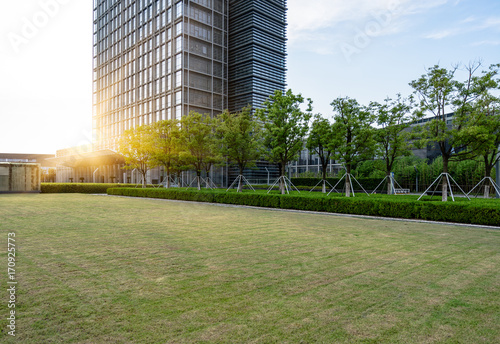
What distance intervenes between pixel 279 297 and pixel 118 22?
3186 inches

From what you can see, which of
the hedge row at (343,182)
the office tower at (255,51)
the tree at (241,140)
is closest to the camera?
the tree at (241,140)

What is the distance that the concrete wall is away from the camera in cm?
3844

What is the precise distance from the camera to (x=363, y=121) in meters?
23.4

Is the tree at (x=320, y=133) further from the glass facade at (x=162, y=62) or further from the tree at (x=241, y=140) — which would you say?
the glass facade at (x=162, y=62)

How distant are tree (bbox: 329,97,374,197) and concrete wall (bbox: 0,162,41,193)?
35.1 m

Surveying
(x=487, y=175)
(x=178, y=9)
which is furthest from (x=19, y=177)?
(x=487, y=175)

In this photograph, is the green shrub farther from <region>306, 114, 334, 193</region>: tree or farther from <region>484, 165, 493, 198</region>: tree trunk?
<region>484, 165, 493, 198</region>: tree trunk

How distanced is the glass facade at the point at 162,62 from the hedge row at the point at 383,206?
38125 mm

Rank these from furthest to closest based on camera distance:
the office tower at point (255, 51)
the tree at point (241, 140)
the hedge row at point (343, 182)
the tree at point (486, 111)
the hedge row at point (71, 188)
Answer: the office tower at point (255, 51) < the hedge row at point (71, 188) < the hedge row at point (343, 182) < the tree at point (241, 140) < the tree at point (486, 111)

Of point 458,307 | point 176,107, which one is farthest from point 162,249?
point 176,107

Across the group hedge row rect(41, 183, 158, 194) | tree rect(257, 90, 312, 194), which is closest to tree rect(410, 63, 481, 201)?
tree rect(257, 90, 312, 194)

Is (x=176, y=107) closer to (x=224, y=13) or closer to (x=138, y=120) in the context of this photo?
(x=138, y=120)

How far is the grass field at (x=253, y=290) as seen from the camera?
12.1 ft

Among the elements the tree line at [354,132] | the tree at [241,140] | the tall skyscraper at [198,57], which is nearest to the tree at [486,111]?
the tree line at [354,132]
